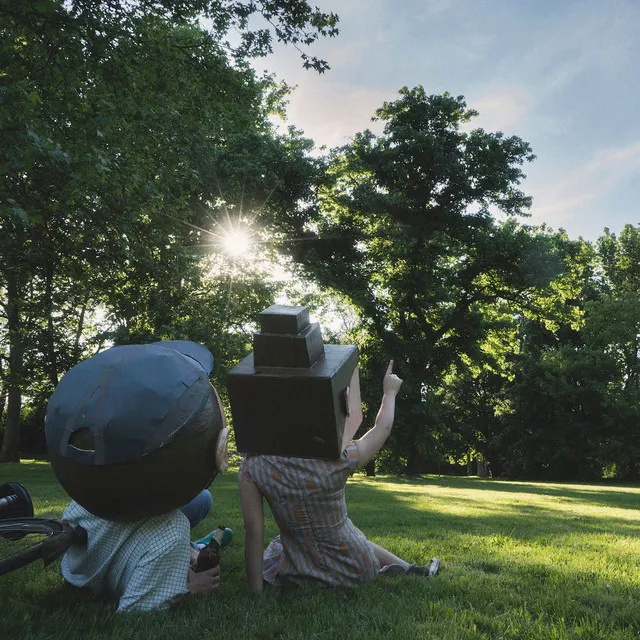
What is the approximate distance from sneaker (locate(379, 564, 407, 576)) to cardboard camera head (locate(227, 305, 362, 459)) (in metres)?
1.24

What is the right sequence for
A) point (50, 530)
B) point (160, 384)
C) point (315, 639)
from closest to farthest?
point (315, 639), point (160, 384), point (50, 530)

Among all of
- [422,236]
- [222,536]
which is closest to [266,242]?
[422,236]

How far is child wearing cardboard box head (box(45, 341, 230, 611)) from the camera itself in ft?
9.95

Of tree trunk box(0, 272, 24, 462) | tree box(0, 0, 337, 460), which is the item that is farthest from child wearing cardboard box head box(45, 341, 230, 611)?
tree trunk box(0, 272, 24, 462)

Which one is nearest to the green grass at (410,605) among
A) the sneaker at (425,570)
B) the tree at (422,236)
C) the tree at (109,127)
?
the sneaker at (425,570)

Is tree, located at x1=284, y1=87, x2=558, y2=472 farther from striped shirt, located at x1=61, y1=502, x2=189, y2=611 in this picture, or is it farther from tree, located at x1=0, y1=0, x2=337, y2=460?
striped shirt, located at x1=61, y1=502, x2=189, y2=611

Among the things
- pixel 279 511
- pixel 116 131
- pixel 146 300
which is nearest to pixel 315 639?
pixel 279 511

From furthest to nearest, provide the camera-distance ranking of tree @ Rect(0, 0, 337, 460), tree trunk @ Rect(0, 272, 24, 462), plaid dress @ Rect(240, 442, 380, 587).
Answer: tree trunk @ Rect(0, 272, 24, 462), tree @ Rect(0, 0, 337, 460), plaid dress @ Rect(240, 442, 380, 587)

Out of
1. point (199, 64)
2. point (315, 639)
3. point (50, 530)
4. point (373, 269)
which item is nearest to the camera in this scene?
point (315, 639)

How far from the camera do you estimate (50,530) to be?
132 inches

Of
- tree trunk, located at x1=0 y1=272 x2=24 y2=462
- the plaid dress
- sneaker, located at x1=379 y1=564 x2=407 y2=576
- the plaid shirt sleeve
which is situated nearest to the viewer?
the plaid shirt sleeve

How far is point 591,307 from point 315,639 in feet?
134

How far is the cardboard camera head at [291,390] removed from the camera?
309cm

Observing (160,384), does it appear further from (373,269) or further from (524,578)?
(373,269)
